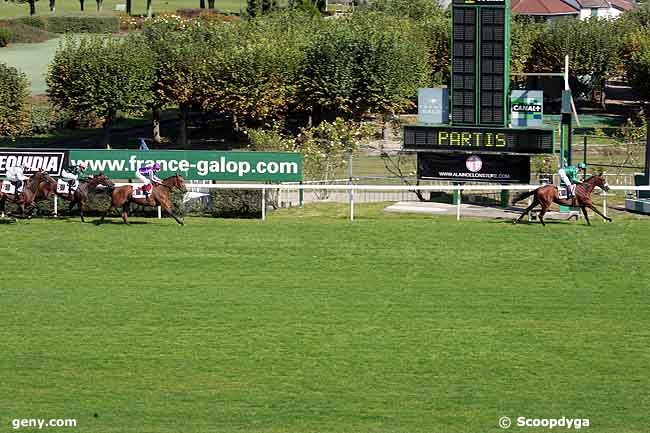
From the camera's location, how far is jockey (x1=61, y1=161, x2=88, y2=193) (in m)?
26.1

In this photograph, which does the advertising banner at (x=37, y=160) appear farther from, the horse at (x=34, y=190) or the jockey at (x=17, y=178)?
the horse at (x=34, y=190)

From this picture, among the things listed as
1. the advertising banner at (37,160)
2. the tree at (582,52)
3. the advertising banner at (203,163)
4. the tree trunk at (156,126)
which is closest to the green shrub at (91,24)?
the tree at (582,52)

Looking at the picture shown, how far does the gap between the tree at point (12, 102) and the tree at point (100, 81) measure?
1141mm

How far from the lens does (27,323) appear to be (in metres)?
17.4

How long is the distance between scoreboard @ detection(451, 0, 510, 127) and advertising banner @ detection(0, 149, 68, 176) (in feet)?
29.5

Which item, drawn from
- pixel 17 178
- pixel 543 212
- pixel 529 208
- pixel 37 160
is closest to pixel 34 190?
pixel 17 178

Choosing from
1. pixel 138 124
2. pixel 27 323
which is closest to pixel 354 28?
pixel 138 124

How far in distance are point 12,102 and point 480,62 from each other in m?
23.8

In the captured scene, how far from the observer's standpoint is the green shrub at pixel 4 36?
75.4 meters

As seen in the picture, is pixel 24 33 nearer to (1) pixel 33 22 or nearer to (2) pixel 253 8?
(1) pixel 33 22

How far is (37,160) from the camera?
27.6m

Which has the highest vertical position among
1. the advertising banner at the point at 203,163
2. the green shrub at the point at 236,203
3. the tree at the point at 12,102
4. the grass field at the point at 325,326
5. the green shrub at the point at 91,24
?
the green shrub at the point at 91,24

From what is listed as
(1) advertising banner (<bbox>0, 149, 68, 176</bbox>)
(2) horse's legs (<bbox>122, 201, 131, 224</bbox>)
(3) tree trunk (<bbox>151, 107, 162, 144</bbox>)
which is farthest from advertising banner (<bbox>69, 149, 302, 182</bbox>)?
(3) tree trunk (<bbox>151, 107, 162, 144</bbox>)

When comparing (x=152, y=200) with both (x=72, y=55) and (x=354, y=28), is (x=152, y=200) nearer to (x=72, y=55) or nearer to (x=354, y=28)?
(x=72, y=55)
